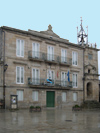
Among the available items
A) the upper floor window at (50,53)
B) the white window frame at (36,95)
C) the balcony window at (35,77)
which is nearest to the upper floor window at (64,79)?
the upper floor window at (50,53)

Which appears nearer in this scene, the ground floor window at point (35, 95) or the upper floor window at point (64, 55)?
the ground floor window at point (35, 95)

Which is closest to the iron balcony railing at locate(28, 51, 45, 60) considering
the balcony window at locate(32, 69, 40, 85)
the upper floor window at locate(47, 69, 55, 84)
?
the balcony window at locate(32, 69, 40, 85)

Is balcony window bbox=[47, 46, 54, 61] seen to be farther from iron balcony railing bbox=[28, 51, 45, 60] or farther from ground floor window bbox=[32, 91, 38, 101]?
ground floor window bbox=[32, 91, 38, 101]

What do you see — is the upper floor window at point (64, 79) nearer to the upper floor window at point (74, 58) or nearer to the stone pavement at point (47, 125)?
the upper floor window at point (74, 58)

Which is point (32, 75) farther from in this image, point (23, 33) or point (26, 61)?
point (23, 33)

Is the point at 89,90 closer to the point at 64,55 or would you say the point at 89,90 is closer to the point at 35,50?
the point at 64,55

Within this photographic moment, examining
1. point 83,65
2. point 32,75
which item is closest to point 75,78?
point 83,65

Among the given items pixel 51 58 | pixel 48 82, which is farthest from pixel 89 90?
pixel 51 58

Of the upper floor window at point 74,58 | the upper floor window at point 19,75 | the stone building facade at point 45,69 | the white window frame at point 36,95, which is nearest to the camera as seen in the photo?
the stone building facade at point 45,69

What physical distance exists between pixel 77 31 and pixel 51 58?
12861 millimetres

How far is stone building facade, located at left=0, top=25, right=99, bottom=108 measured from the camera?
2975 centimetres

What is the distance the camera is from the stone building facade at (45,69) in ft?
97.6

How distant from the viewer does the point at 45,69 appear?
33781 millimetres

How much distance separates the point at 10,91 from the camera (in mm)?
29328
